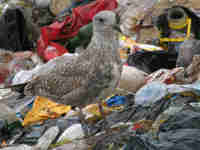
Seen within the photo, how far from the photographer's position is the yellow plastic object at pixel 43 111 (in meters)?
3.73

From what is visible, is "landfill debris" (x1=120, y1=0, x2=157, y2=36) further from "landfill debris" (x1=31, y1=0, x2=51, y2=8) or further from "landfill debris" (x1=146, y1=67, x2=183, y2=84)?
"landfill debris" (x1=31, y1=0, x2=51, y2=8)

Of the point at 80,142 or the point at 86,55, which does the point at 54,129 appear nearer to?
the point at 80,142

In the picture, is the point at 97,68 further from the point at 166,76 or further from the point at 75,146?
the point at 166,76

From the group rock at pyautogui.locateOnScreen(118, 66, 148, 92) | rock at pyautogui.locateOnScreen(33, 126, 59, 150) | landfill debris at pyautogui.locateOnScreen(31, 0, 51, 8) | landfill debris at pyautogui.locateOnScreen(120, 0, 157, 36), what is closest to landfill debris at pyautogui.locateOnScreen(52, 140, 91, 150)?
rock at pyautogui.locateOnScreen(33, 126, 59, 150)

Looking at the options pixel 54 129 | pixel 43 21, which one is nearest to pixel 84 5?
pixel 43 21

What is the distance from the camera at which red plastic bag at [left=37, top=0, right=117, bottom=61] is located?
6.61 metres

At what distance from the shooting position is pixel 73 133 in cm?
309

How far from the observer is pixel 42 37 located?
6.62 metres

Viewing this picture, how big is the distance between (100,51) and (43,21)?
5.58 meters

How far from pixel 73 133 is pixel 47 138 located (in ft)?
0.81

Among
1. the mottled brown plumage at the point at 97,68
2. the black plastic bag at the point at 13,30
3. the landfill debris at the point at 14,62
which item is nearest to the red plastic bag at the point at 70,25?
the landfill debris at the point at 14,62

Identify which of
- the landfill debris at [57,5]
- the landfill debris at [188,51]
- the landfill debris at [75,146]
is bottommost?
the landfill debris at [75,146]

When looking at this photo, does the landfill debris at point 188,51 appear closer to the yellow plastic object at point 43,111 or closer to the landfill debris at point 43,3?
the yellow plastic object at point 43,111

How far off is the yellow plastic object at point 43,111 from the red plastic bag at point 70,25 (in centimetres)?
267
